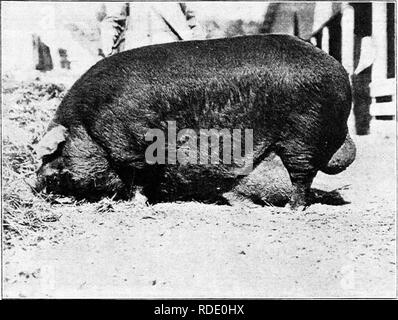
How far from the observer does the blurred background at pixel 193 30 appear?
3967 mm

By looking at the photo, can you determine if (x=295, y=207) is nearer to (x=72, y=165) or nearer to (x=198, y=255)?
(x=198, y=255)

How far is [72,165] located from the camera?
375 centimetres

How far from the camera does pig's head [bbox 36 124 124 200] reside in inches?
147

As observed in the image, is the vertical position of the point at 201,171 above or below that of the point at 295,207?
above

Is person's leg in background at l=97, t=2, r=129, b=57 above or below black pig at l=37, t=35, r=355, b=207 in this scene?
above

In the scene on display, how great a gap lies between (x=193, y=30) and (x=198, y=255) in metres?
2.34

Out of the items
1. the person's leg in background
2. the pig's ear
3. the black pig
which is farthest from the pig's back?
the person's leg in background

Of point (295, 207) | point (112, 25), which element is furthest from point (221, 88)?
point (112, 25)

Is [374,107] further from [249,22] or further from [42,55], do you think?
[42,55]

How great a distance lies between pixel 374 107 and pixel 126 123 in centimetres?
237

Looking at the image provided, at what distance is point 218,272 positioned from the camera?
3.14m

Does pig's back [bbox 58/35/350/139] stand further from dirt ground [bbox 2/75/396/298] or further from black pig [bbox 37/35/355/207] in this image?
dirt ground [bbox 2/75/396/298]
